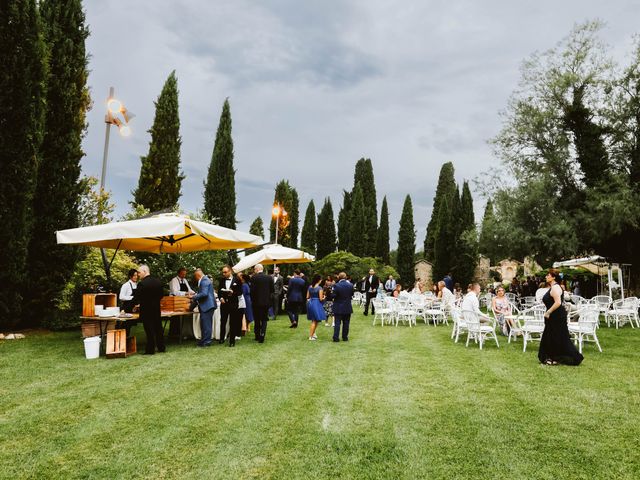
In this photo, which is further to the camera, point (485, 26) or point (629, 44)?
point (629, 44)

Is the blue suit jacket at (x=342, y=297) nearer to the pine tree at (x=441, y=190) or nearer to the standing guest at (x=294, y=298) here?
the standing guest at (x=294, y=298)

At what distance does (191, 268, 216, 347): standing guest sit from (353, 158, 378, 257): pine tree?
3715 centimetres

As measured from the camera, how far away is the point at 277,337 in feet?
35.2

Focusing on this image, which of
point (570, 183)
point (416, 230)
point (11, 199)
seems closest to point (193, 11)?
point (11, 199)

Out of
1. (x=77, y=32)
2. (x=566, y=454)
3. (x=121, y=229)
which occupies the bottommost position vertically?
(x=566, y=454)

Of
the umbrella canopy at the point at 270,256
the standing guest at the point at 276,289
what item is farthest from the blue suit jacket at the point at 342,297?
the standing guest at the point at 276,289

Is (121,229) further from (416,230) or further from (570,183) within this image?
(416,230)

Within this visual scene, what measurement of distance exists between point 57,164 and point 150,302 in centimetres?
538

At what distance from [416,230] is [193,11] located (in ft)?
131

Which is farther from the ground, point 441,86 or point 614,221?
point 441,86

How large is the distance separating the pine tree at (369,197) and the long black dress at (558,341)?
1504 inches

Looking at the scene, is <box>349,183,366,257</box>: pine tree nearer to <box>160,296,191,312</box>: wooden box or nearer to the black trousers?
<box>160,296,191,312</box>: wooden box

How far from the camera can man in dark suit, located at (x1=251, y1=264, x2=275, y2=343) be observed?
976 centimetres

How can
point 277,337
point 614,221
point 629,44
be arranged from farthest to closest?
point 629,44 < point 614,221 < point 277,337
